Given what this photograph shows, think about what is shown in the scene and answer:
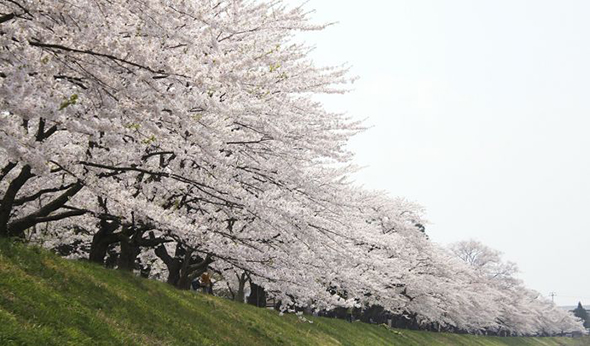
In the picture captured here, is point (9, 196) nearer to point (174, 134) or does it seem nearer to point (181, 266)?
point (174, 134)

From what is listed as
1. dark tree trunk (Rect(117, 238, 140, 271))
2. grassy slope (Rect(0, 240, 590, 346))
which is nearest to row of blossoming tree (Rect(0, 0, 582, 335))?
dark tree trunk (Rect(117, 238, 140, 271))

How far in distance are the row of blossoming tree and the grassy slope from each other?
121 cm

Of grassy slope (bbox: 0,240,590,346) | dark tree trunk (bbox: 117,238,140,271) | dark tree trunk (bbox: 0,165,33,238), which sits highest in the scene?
dark tree trunk (bbox: 0,165,33,238)

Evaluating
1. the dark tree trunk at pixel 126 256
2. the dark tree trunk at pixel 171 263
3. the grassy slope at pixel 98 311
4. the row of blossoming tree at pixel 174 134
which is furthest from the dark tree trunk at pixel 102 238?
the dark tree trunk at pixel 171 263

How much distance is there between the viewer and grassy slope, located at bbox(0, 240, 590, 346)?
7.54 meters

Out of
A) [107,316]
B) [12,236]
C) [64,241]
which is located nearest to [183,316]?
[107,316]

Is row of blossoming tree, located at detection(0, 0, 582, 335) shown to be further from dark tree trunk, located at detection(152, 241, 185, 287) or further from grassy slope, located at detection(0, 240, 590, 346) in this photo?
grassy slope, located at detection(0, 240, 590, 346)

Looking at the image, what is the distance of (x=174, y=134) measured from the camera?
9.37 metres

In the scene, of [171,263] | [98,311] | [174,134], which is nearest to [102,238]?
[98,311]

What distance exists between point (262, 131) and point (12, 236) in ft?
18.2

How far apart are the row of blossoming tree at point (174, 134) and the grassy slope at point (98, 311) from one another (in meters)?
1.21

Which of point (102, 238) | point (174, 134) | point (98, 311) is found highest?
point (174, 134)

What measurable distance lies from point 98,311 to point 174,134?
138 inches

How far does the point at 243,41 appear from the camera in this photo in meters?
12.5
